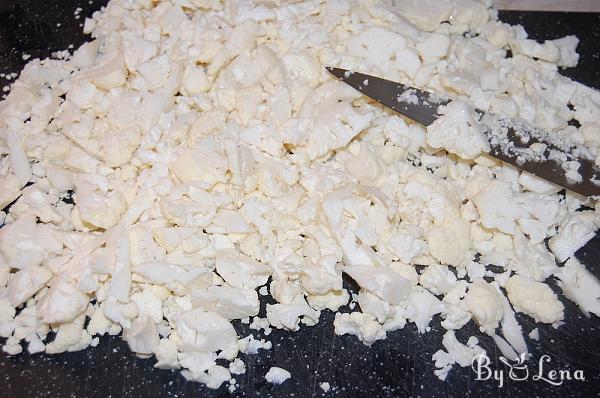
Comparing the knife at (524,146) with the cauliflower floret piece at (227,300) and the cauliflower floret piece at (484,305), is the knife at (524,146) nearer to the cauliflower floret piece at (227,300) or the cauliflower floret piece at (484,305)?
the cauliflower floret piece at (484,305)

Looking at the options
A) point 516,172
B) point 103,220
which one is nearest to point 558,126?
point 516,172

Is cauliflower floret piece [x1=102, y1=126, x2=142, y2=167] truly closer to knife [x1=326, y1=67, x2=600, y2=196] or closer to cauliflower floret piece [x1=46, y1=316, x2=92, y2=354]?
cauliflower floret piece [x1=46, y1=316, x2=92, y2=354]

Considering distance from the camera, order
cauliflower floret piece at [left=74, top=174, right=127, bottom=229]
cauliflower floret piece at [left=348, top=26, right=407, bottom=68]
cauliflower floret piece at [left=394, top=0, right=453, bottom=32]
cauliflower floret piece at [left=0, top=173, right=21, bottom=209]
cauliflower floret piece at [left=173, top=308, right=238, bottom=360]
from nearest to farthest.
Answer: cauliflower floret piece at [left=173, top=308, right=238, bottom=360], cauliflower floret piece at [left=74, top=174, right=127, bottom=229], cauliflower floret piece at [left=0, top=173, right=21, bottom=209], cauliflower floret piece at [left=348, top=26, right=407, bottom=68], cauliflower floret piece at [left=394, top=0, right=453, bottom=32]

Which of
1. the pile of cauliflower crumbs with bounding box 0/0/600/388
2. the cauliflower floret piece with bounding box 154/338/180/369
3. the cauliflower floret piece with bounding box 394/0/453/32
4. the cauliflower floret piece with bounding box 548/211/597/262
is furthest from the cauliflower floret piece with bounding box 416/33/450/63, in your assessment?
the cauliflower floret piece with bounding box 154/338/180/369

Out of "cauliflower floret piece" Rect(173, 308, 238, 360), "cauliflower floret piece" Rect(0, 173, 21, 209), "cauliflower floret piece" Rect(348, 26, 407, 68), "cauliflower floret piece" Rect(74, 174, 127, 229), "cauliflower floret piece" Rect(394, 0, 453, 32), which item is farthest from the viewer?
"cauliflower floret piece" Rect(394, 0, 453, 32)

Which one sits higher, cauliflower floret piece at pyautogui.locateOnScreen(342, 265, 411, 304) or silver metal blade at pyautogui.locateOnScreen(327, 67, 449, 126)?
silver metal blade at pyautogui.locateOnScreen(327, 67, 449, 126)

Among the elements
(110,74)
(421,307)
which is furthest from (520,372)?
(110,74)

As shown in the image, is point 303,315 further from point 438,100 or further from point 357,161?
point 438,100
